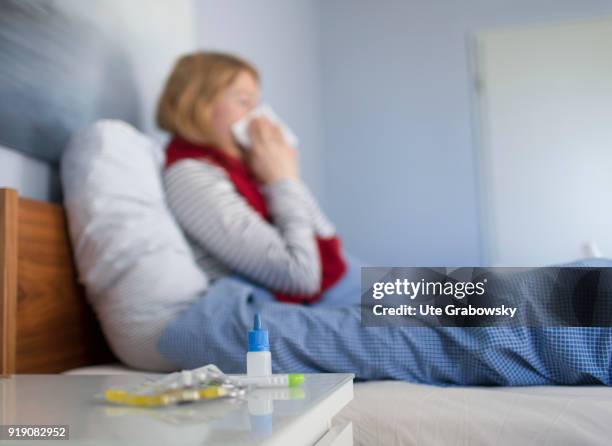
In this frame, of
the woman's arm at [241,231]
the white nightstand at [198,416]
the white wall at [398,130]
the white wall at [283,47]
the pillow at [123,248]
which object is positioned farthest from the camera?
the white wall at [398,130]

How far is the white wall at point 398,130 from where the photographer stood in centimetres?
239

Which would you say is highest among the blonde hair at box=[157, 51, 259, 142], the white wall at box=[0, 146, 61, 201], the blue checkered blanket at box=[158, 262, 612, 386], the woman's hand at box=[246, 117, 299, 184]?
the blonde hair at box=[157, 51, 259, 142]

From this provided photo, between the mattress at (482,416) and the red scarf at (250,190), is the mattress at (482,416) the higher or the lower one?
the lower one

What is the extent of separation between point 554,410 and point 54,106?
90 cm

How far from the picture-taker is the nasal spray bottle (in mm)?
581

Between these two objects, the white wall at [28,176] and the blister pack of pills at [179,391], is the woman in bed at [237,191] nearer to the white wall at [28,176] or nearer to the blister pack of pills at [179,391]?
the white wall at [28,176]

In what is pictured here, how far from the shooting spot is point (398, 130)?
8.44 feet

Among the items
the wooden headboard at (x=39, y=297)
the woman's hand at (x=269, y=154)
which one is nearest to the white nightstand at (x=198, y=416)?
the wooden headboard at (x=39, y=297)

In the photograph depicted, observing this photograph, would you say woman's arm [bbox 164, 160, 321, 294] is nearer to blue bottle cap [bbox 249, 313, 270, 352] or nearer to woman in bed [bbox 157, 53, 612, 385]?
woman in bed [bbox 157, 53, 612, 385]

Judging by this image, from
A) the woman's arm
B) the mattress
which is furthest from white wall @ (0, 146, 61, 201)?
the mattress

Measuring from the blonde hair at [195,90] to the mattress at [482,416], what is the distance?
798 mm

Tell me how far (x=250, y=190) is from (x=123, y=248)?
0.35 metres

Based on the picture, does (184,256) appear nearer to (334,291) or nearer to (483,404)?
(334,291)

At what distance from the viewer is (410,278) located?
74cm
